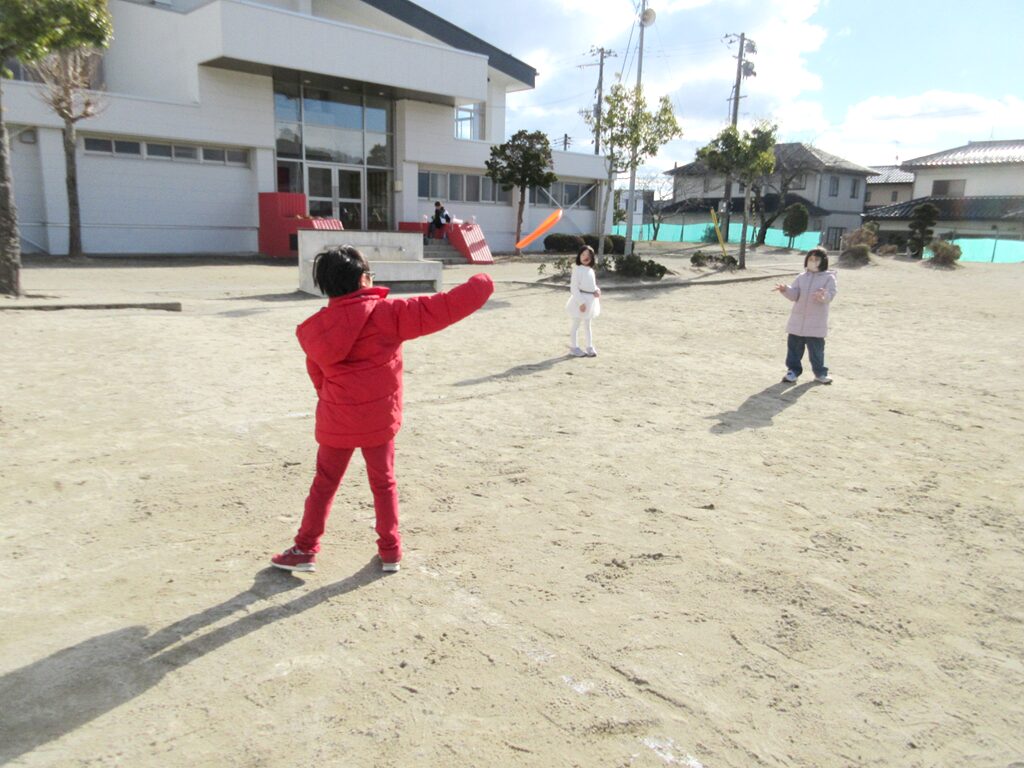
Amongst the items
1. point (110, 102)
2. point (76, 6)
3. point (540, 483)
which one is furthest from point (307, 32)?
point (540, 483)

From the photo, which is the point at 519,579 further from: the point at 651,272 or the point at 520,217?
the point at 520,217

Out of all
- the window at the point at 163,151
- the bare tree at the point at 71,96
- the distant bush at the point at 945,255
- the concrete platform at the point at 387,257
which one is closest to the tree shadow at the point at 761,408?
the concrete platform at the point at 387,257

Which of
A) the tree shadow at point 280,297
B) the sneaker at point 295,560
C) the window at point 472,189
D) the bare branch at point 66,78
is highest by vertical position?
the bare branch at point 66,78

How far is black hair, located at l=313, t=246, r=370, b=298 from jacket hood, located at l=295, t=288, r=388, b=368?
41 millimetres

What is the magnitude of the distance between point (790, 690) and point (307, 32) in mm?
23477

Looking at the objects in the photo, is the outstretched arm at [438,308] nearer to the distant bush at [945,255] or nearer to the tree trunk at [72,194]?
the tree trunk at [72,194]

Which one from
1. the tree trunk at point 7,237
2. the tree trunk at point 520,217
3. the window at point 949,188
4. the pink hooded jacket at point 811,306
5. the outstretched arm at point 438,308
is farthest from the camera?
the window at point 949,188

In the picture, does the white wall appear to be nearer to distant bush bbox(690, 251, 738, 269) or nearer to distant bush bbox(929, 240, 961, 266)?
distant bush bbox(690, 251, 738, 269)

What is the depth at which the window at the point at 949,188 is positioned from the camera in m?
43.7

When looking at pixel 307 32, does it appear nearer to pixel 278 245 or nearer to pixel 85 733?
pixel 278 245

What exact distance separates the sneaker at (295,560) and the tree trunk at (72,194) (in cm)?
1839

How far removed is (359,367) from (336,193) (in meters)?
23.8

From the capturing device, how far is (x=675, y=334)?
11.2 metres

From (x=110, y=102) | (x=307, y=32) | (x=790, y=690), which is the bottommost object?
(x=790, y=690)
